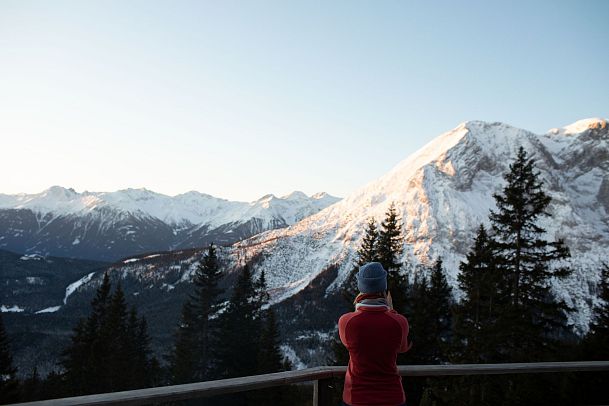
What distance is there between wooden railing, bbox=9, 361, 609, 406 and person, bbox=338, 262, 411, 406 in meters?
0.69

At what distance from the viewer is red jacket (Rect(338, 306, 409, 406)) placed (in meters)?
3.76

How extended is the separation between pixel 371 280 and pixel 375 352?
62cm

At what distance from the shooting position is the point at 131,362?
40.6 metres

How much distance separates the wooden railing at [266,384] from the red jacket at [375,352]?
0.72 meters

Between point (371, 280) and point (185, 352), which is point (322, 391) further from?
point (185, 352)

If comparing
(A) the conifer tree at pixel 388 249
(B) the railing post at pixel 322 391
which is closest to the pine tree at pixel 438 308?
(A) the conifer tree at pixel 388 249

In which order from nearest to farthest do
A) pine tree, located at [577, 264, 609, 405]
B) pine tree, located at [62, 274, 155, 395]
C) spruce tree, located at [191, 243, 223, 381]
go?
pine tree, located at [577, 264, 609, 405] → pine tree, located at [62, 274, 155, 395] → spruce tree, located at [191, 243, 223, 381]

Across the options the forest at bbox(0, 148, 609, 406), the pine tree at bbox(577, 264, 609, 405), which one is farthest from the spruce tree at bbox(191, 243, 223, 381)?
the pine tree at bbox(577, 264, 609, 405)

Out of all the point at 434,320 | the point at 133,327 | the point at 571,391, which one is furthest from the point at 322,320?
the point at 571,391

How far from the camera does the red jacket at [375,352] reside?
376cm

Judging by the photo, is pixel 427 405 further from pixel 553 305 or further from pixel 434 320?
pixel 434 320

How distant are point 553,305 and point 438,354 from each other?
9.97 m

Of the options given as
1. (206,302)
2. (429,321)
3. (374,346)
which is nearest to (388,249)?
(429,321)

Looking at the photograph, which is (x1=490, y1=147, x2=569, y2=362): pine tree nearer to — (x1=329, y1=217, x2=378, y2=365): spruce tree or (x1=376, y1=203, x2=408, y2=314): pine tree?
(x1=376, y1=203, x2=408, y2=314): pine tree
